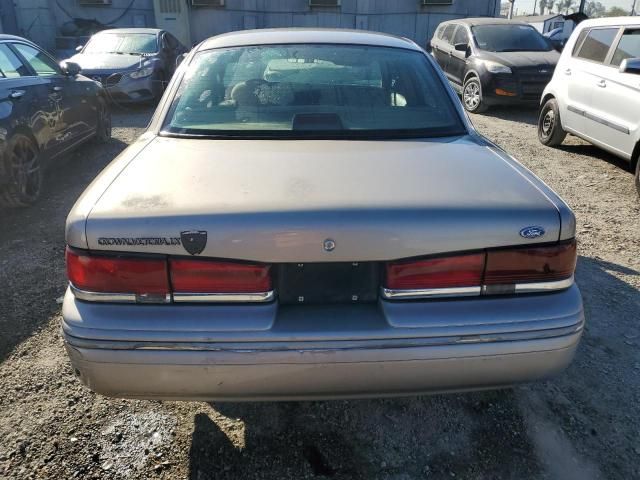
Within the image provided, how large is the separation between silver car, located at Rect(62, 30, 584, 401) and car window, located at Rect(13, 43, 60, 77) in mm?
4418

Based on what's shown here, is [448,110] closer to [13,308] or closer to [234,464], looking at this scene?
[234,464]

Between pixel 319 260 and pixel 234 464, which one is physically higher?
pixel 319 260

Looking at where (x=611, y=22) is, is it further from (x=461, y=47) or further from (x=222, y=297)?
(x=222, y=297)

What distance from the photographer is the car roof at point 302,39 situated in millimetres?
2934

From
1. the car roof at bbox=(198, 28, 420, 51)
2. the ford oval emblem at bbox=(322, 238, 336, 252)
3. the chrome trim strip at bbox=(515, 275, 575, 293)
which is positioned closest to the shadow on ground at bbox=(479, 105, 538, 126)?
the car roof at bbox=(198, 28, 420, 51)

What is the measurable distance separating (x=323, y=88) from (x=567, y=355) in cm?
174

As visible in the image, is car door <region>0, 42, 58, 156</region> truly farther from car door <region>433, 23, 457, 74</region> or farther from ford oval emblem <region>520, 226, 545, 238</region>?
car door <region>433, 23, 457, 74</region>

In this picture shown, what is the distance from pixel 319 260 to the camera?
1657mm

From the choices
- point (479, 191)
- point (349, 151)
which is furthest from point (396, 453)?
point (349, 151)

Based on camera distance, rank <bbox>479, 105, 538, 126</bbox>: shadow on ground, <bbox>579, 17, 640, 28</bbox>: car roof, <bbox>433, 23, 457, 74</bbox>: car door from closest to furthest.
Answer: <bbox>579, 17, 640, 28</bbox>: car roof
<bbox>479, 105, 538, 126</bbox>: shadow on ground
<bbox>433, 23, 457, 74</bbox>: car door

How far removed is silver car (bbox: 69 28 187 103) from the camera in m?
9.20

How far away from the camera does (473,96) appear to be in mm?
9445

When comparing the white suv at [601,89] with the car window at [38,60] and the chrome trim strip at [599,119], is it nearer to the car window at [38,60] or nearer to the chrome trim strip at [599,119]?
the chrome trim strip at [599,119]

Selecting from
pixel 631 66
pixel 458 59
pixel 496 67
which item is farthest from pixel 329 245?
pixel 458 59
